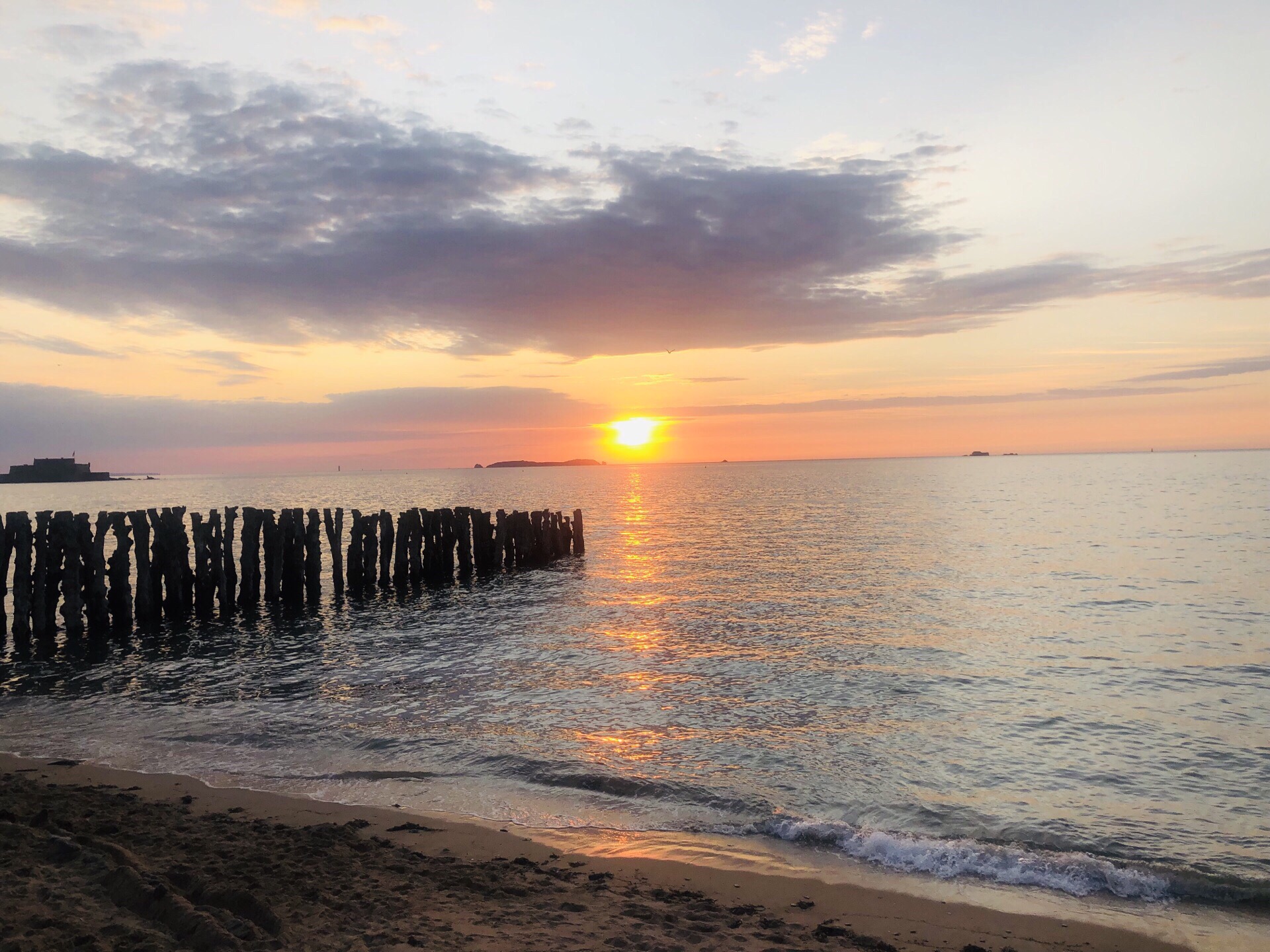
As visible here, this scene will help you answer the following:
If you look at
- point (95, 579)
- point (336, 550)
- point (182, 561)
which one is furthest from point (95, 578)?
point (336, 550)

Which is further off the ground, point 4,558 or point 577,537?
point 4,558

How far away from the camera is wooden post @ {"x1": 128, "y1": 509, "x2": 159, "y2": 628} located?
17609 mm

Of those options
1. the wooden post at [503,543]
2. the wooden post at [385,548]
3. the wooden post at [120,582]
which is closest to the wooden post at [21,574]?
the wooden post at [120,582]

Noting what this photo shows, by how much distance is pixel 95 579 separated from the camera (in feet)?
55.7

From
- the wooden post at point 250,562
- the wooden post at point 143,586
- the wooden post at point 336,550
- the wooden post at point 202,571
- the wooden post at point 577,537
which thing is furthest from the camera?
the wooden post at point 577,537

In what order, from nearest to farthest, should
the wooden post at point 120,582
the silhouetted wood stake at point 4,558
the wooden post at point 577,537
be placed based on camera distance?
the silhouetted wood stake at point 4,558 → the wooden post at point 120,582 → the wooden post at point 577,537

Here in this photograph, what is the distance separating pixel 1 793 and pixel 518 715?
5.46 metres

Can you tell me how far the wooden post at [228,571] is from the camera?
19.3 m

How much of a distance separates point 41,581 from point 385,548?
873 cm

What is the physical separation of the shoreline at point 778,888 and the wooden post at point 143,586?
36.9 feet

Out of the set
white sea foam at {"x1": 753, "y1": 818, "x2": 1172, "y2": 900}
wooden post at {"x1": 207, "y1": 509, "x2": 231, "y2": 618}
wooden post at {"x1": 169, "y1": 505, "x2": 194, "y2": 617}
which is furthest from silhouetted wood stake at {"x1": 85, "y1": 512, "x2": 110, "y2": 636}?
white sea foam at {"x1": 753, "y1": 818, "x2": 1172, "y2": 900}

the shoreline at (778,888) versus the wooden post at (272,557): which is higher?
the wooden post at (272,557)

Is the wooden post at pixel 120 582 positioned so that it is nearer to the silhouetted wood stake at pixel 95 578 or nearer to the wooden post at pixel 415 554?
Answer: the silhouetted wood stake at pixel 95 578

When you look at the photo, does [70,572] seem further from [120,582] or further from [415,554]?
[415,554]
